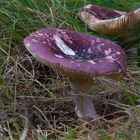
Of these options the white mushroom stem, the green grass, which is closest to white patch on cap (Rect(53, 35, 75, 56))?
the white mushroom stem

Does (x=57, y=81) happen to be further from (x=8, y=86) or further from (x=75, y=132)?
(x=75, y=132)

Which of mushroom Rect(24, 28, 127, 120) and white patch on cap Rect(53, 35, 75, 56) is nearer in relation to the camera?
mushroom Rect(24, 28, 127, 120)

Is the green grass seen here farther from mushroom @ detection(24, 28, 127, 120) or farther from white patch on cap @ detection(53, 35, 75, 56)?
white patch on cap @ detection(53, 35, 75, 56)

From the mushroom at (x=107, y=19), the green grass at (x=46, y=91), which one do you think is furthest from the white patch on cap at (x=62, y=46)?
the mushroom at (x=107, y=19)

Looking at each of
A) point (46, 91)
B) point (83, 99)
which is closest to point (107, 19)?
point (46, 91)

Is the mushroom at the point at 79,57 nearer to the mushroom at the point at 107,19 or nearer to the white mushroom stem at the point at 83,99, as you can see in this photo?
the white mushroom stem at the point at 83,99

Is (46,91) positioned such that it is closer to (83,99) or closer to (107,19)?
(83,99)
